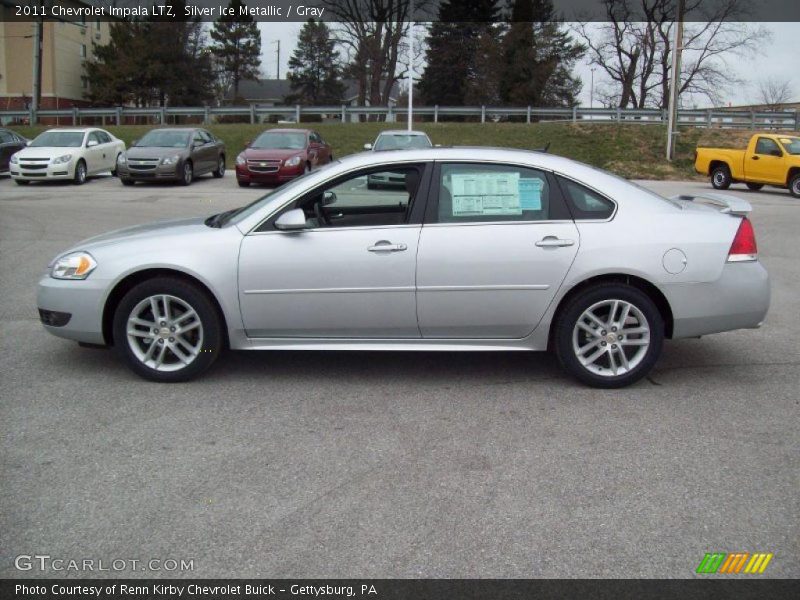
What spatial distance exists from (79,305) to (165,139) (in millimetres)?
17763

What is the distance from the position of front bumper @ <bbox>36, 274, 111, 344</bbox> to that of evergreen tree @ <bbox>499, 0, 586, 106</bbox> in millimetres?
51877

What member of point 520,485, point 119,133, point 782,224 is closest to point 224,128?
point 119,133

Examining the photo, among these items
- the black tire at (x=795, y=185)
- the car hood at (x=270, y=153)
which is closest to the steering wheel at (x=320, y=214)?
the car hood at (x=270, y=153)

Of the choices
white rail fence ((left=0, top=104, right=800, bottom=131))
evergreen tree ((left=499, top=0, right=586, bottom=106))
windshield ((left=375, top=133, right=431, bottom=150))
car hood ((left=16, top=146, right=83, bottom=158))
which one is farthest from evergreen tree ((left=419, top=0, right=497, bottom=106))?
car hood ((left=16, top=146, right=83, bottom=158))

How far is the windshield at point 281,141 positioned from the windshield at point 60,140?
494cm

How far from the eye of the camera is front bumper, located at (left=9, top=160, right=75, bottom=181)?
2100 cm

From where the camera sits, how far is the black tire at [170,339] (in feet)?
17.0

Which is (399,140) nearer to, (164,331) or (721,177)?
(721,177)

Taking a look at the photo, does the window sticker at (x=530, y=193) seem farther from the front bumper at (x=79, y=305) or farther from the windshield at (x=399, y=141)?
the windshield at (x=399, y=141)

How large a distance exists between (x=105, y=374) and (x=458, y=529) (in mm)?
3137

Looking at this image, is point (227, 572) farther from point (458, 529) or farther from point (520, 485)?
point (520, 485)

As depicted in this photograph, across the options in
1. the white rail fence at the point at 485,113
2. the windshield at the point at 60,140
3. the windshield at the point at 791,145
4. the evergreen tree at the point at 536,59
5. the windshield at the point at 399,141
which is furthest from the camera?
the evergreen tree at the point at 536,59

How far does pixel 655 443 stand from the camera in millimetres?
4324

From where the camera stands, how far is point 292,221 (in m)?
5.10
